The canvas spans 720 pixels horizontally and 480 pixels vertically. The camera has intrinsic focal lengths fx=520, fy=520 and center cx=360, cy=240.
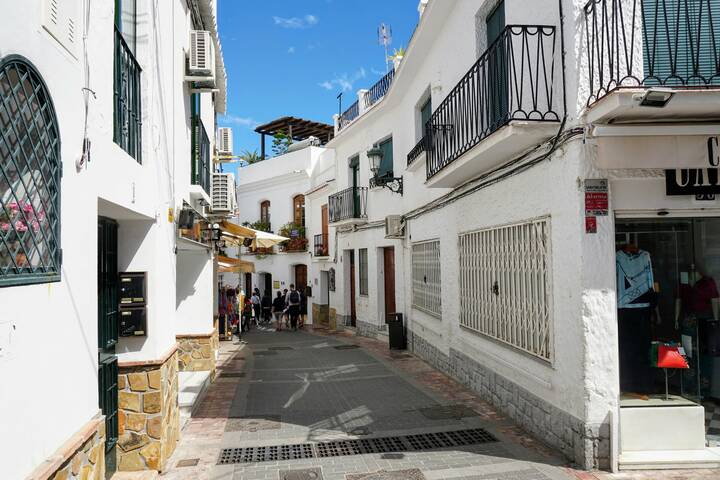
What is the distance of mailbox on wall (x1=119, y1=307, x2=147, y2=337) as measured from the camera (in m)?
5.48

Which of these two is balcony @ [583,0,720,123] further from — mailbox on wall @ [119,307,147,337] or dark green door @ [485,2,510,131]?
mailbox on wall @ [119,307,147,337]

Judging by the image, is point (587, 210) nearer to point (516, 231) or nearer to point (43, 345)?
point (516, 231)

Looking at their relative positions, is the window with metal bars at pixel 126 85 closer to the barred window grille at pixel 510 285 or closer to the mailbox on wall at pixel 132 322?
the mailbox on wall at pixel 132 322

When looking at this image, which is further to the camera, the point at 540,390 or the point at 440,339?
the point at 440,339

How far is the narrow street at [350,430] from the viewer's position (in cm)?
566

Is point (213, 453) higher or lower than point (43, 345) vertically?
lower

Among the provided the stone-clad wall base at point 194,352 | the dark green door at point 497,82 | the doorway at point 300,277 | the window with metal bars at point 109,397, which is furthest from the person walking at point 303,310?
the window with metal bars at point 109,397

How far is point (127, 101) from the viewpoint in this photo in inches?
203

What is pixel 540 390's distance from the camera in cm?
639

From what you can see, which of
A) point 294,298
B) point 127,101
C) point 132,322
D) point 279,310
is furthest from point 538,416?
point 279,310

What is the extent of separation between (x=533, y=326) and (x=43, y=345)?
5.51 metres

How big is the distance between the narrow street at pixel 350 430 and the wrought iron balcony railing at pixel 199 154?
380 cm

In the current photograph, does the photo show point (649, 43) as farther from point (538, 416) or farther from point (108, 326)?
point (108, 326)

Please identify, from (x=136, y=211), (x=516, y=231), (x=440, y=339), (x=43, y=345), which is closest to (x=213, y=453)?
(x=136, y=211)
